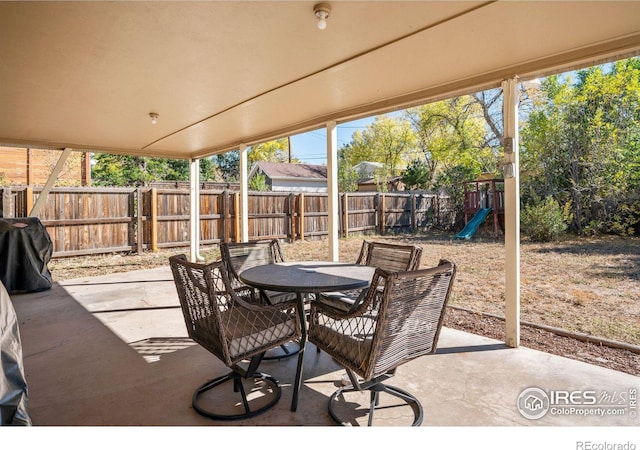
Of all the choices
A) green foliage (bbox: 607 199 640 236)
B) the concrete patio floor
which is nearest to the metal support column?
the concrete patio floor

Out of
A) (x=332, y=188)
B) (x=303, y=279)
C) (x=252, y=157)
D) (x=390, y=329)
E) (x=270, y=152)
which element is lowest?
(x=390, y=329)

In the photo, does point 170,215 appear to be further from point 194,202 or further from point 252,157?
point 252,157

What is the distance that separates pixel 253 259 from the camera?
3.28 metres

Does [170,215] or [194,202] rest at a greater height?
[194,202]

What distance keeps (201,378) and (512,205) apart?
2.69 m

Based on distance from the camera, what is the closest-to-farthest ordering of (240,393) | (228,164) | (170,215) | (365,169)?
(240,393) < (170,215) < (365,169) < (228,164)

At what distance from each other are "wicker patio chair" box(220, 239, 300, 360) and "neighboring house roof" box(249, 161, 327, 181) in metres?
16.8

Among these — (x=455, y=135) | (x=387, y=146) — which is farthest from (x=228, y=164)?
(x=455, y=135)

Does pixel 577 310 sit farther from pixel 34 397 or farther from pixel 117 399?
pixel 34 397

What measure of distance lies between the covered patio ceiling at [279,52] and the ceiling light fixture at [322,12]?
53mm

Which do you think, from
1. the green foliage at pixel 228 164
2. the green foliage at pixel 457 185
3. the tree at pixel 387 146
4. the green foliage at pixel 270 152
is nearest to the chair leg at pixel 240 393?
the green foliage at pixel 457 185

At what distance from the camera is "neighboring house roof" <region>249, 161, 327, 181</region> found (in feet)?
66.0

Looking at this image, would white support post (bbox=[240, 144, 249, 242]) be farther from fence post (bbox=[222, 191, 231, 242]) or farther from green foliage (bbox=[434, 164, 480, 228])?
green foliage (bbox=[434, 164, 480, 228])
